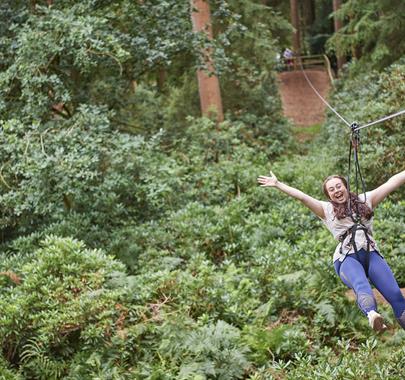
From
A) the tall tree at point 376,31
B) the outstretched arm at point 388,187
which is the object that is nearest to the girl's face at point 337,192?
the outstretched arm at point 388,187

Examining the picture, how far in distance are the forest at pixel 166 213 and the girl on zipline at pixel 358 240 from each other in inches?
26.5

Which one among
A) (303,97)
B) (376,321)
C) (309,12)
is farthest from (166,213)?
(309,12)

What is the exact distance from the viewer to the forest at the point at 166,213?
6.31 meters

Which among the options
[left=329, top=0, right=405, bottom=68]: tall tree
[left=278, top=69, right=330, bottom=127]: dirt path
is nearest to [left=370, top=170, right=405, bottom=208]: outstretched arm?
[left=329, top=0, right=405, bottom=68]: tall tree

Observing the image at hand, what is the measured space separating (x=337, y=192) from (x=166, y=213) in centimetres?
557

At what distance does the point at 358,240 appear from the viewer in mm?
5152

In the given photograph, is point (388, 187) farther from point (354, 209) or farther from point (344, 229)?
point (344, 229)

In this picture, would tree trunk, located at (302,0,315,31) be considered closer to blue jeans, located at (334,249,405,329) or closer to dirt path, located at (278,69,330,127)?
dirt path, located at (278,69,330,127)

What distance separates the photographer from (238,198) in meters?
11.0

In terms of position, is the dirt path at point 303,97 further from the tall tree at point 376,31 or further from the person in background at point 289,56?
the tall tree at point 376,31

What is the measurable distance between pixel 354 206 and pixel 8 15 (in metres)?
8.65

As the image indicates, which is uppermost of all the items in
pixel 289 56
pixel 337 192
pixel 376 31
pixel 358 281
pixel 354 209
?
pixel 337 192

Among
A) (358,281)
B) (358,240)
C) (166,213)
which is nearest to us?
(358,281)

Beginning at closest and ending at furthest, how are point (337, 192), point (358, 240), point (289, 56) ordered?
point (358, 240) < point (337, 192) < point (289, 56)
